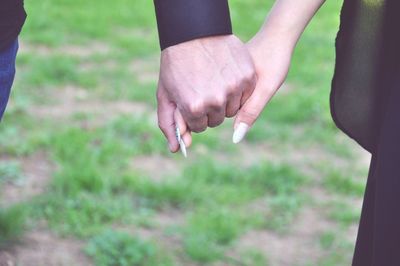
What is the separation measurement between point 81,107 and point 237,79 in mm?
2961

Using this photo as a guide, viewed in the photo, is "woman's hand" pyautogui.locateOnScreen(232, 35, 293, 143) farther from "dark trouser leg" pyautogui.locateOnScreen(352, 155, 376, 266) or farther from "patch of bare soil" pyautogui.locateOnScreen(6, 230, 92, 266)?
"patch of bare soil" pyautogui.locateOnScreen(6, 230, 92, 266)

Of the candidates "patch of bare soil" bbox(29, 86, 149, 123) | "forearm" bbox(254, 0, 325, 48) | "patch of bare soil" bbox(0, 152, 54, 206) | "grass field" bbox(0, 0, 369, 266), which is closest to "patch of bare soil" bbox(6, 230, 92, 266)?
"grass field" bbox(0, 0, 369, 266)

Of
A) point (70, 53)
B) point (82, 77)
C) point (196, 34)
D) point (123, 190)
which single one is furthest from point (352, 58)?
point (70, 53)

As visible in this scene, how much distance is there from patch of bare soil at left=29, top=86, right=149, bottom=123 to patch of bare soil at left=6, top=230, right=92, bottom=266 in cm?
132

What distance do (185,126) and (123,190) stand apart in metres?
1.93

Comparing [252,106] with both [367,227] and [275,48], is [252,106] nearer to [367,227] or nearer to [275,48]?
[275,48]

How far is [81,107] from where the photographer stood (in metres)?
4.38

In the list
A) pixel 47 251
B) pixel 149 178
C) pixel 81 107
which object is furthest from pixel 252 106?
pixel 81 107

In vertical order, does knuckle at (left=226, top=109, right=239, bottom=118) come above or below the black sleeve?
below

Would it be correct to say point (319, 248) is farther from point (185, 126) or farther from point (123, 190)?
point (185, 126)

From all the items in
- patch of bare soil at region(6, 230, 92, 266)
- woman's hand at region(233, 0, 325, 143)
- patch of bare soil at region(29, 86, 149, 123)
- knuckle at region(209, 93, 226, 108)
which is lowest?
patch of bare soil at region(29, 86, 149, 123)

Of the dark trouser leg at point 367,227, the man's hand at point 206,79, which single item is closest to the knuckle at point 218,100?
the man's hand at point 206,79

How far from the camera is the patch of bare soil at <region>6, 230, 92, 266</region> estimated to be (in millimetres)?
2791

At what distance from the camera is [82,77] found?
4805 mm
